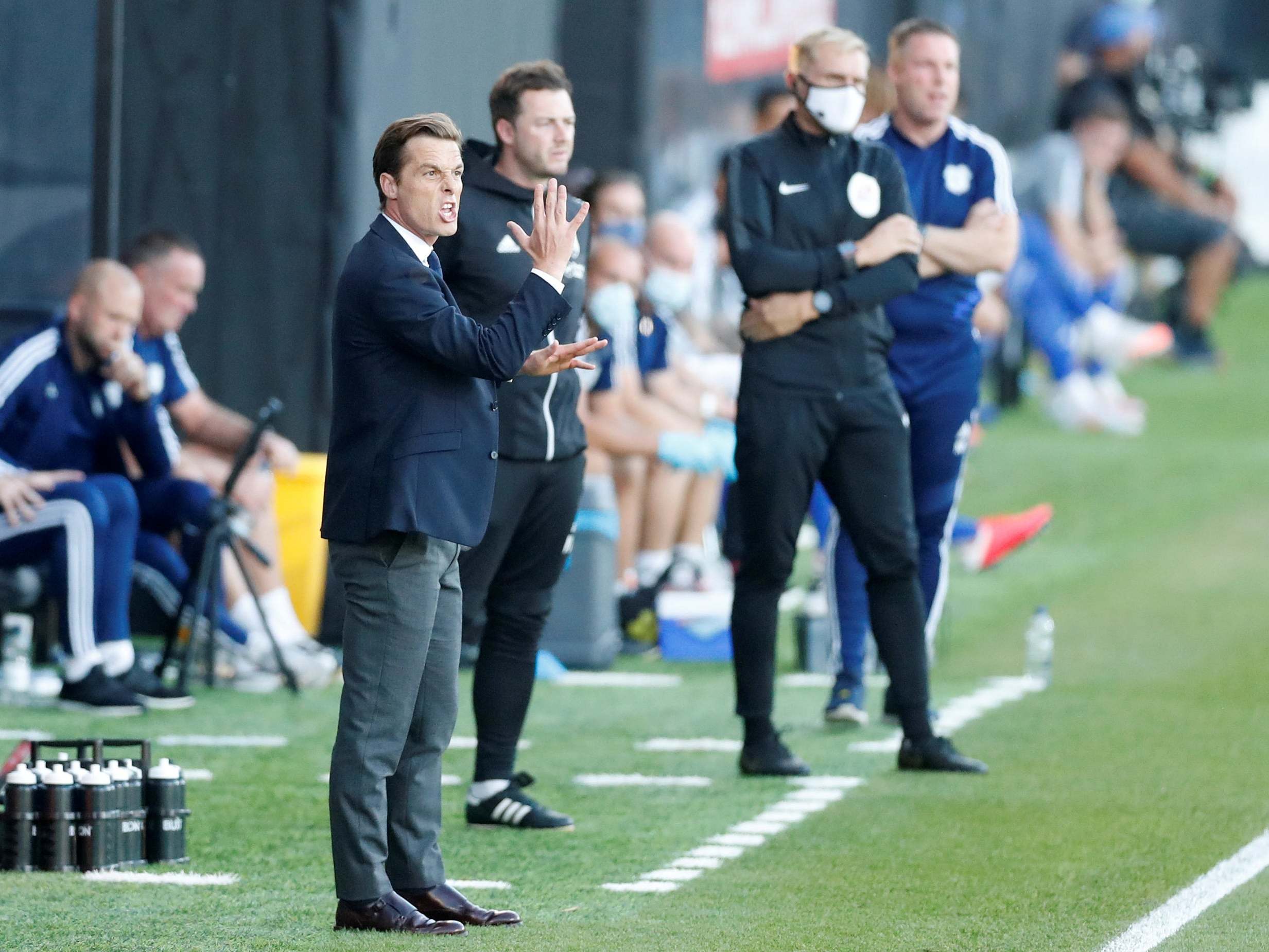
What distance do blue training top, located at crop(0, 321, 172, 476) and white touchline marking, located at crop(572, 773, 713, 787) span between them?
2385mm

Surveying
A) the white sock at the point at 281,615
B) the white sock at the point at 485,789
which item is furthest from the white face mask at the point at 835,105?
the white sock at the point at 281,615

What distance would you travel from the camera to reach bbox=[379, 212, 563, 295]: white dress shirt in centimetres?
482

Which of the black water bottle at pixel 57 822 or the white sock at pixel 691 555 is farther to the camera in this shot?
the white sock at pixel 691 555

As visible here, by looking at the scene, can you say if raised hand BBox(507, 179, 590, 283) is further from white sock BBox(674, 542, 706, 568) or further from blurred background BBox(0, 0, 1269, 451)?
white sock BBox(674, 542, 706, 568)

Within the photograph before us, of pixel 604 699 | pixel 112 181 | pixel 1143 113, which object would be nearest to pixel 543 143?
pixel 604 699

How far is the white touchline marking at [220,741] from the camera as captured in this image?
7.43 m

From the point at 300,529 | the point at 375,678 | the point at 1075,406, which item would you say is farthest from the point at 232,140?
the point at 1075,406

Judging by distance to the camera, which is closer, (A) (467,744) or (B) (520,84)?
(B) (520,84)

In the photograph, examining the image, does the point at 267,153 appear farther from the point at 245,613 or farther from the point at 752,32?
the point at 752,32

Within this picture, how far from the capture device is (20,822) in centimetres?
556

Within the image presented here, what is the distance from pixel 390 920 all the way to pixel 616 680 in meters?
4.18

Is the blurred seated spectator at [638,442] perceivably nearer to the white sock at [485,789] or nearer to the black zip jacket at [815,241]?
the black zip jacket at [815,241]

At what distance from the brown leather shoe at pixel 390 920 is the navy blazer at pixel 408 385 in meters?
0.72

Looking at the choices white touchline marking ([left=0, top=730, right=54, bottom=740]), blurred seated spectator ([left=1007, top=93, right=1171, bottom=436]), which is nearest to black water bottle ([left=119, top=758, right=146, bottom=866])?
white touchline marking ([left=0, top=730, right=54, bottom=740])
